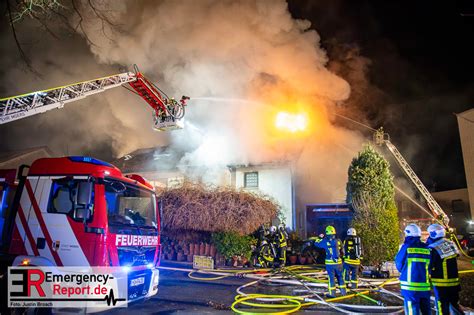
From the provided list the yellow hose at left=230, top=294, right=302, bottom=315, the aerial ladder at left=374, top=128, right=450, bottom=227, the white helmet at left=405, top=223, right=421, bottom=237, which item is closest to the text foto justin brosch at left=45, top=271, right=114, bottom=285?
the yellow hose at left=230, top=294, right=302, bottom=315

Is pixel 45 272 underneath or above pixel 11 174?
underneath

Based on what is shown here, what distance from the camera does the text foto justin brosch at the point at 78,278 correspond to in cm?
444

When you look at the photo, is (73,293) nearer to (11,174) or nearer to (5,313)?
(5,313)

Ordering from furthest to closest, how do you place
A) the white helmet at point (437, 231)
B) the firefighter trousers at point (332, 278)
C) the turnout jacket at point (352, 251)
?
the turnout jacket at point (352, 251) → the firefighter trousers at point (332, 278) → the white helmet at point (437, 231)

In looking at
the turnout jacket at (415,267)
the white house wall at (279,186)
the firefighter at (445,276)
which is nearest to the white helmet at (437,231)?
the firefighter at (445,276)

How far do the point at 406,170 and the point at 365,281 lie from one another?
2231cm

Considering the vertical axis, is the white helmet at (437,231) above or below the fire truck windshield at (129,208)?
below

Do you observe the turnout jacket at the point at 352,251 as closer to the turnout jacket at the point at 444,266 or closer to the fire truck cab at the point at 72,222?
the turnout jacket at the point at 444,266

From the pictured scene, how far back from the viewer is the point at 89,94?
10289 millimetres

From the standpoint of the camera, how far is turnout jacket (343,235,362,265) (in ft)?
25.1

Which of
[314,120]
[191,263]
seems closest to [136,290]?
[191,263]

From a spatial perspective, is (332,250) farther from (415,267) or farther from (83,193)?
(83,193)

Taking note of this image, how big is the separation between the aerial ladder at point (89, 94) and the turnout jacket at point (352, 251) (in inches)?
308

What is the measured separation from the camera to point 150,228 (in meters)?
5.81
